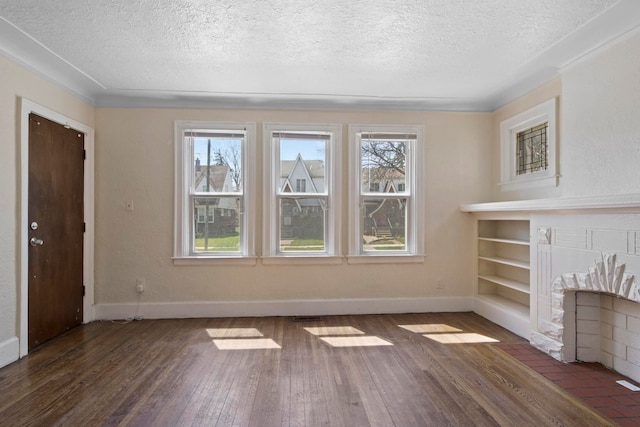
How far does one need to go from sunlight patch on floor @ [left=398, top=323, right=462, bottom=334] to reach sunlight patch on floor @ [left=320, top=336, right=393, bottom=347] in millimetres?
490

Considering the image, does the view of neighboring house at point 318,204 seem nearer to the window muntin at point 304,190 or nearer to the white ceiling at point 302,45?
the window muntin at point 304,190

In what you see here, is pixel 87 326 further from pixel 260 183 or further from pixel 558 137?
pixel 558 137

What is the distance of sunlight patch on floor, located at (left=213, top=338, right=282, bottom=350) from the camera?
10.7 ft

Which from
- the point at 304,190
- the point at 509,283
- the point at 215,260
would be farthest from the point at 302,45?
the point at 509,283

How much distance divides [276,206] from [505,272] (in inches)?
115

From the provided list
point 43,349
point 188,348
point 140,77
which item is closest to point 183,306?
point 188,348

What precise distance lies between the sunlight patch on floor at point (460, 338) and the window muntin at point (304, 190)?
59.2 inches

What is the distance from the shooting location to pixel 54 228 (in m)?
3.48

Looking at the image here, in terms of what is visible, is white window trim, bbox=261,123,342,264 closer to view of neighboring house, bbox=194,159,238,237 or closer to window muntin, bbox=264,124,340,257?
window muntin, bbox=264,124,340,257

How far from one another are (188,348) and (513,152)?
414 centimetres

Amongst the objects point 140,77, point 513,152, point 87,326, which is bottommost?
point 87,326

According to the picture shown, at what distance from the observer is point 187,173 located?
4219 millimetres

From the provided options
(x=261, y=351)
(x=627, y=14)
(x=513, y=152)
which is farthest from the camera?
(x=513, y=152)

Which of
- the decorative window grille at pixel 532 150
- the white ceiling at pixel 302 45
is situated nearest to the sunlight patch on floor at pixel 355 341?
the decorative window grille at pixel 532 150
